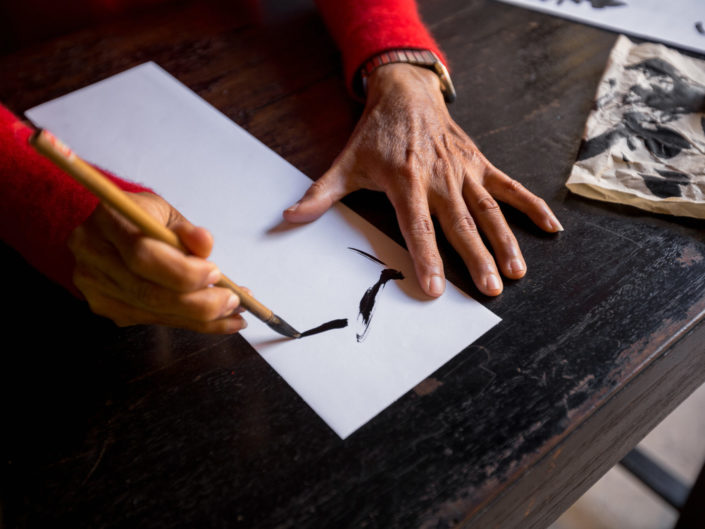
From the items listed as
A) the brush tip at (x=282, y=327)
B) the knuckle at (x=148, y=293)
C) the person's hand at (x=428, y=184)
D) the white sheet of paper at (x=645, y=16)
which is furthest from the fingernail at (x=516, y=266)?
the white sheet of paper at (x=645, y=16)

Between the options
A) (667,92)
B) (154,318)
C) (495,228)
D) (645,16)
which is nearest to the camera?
(154,318)

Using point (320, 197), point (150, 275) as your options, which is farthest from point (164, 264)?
point (320, 197)

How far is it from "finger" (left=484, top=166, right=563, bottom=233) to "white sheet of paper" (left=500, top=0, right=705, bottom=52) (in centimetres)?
42

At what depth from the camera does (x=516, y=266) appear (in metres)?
0.54

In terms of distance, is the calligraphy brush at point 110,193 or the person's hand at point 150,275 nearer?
the calligraphy brush at point 110,193

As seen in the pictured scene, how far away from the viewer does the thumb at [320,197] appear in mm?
610

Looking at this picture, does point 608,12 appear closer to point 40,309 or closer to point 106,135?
point 106,135

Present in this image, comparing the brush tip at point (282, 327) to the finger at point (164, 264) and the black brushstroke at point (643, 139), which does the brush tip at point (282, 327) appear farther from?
the black brushstroke at point (643, 139)

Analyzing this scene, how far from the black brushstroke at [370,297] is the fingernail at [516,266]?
0.11 metres

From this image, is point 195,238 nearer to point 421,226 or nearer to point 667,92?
point 421,226

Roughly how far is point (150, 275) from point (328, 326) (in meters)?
0.17

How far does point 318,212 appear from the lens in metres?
0.62

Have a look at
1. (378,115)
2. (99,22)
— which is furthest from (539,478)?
(99,22)

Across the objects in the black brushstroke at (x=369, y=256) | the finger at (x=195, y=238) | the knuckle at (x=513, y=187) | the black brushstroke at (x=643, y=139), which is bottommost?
the black brushstroke at (x=369, y=256)
